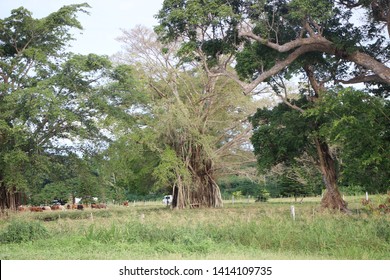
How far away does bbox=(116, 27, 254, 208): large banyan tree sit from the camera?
116 ft

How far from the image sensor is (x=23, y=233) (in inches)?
560

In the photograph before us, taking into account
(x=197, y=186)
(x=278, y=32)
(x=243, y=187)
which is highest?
(x=278, y=32)

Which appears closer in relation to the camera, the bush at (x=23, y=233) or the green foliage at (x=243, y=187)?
the bush at (x=23, y=233)

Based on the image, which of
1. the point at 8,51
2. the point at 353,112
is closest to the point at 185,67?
the point at 8,51

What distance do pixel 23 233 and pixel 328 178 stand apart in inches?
680

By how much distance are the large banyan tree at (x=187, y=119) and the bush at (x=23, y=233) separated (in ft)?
65.4

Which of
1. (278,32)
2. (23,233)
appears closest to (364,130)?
(278,32)

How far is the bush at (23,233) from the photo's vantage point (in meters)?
14.1

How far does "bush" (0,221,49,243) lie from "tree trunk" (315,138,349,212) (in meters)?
15.8

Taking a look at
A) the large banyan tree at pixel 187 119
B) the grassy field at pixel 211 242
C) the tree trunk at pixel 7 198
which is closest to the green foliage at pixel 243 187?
the large banyan tree at pixel 187 119

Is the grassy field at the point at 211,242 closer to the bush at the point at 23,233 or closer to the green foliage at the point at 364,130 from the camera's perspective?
the bush at the point at 23,233

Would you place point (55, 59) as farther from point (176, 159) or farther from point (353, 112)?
point (353, 112)

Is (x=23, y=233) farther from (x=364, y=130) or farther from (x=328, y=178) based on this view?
(x=328, y=178)

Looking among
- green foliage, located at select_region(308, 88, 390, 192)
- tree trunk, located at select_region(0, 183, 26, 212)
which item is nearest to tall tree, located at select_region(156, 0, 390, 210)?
green foliage, located at select_region(308, 88, 390, 192)
